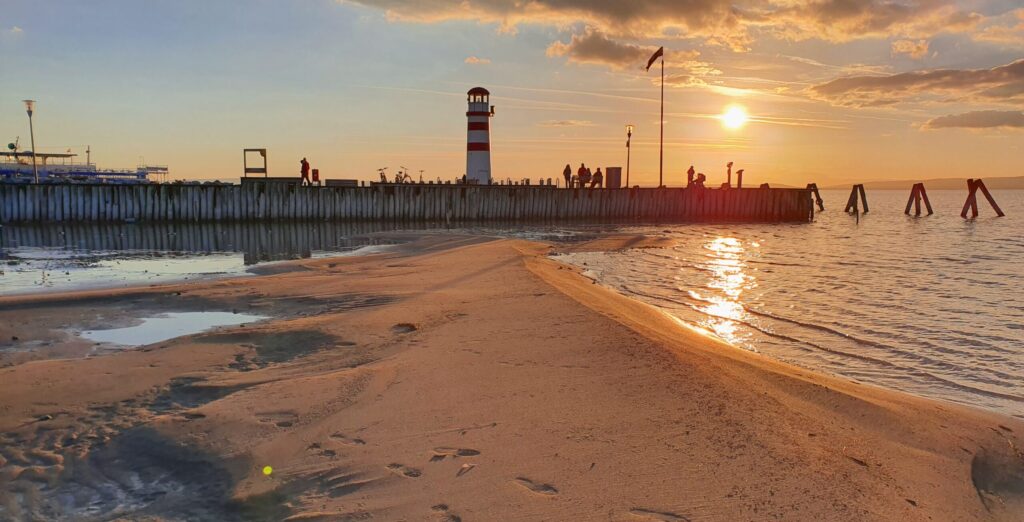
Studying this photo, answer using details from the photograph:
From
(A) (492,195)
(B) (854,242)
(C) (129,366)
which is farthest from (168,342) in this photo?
(A) (492,195)

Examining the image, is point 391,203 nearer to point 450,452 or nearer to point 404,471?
point 450,452

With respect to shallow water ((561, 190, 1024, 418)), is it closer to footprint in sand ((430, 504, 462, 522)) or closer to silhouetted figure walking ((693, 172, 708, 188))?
footprint in sand ((430, 504, 462, 522))

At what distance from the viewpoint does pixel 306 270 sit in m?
14.1

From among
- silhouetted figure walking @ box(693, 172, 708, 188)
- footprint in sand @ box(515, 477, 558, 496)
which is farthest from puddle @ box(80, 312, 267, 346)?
silhouetted figure walking @ box(693, 172, 708, 188)

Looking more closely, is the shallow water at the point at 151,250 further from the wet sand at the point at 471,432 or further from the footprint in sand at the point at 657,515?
the footprint in sand at the point at 657,515

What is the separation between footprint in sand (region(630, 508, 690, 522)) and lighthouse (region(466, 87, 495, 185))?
131 ft

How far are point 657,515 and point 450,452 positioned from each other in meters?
1.45

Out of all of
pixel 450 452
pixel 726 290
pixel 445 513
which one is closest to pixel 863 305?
pixel 726 290

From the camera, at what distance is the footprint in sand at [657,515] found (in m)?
3.49

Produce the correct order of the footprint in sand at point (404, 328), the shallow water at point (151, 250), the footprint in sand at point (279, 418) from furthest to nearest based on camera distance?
the shallow water at point (151, 250), the footprint in sand at point (404, 328), the footprint in sand at point (279, 418)

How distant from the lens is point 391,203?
37.5 meters

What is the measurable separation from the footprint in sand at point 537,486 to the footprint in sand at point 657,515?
1.62ft

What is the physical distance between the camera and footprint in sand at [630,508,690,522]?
11.4 feet

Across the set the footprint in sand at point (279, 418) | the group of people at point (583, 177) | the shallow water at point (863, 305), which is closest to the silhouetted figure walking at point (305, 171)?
the group of people at point (583, 177)
